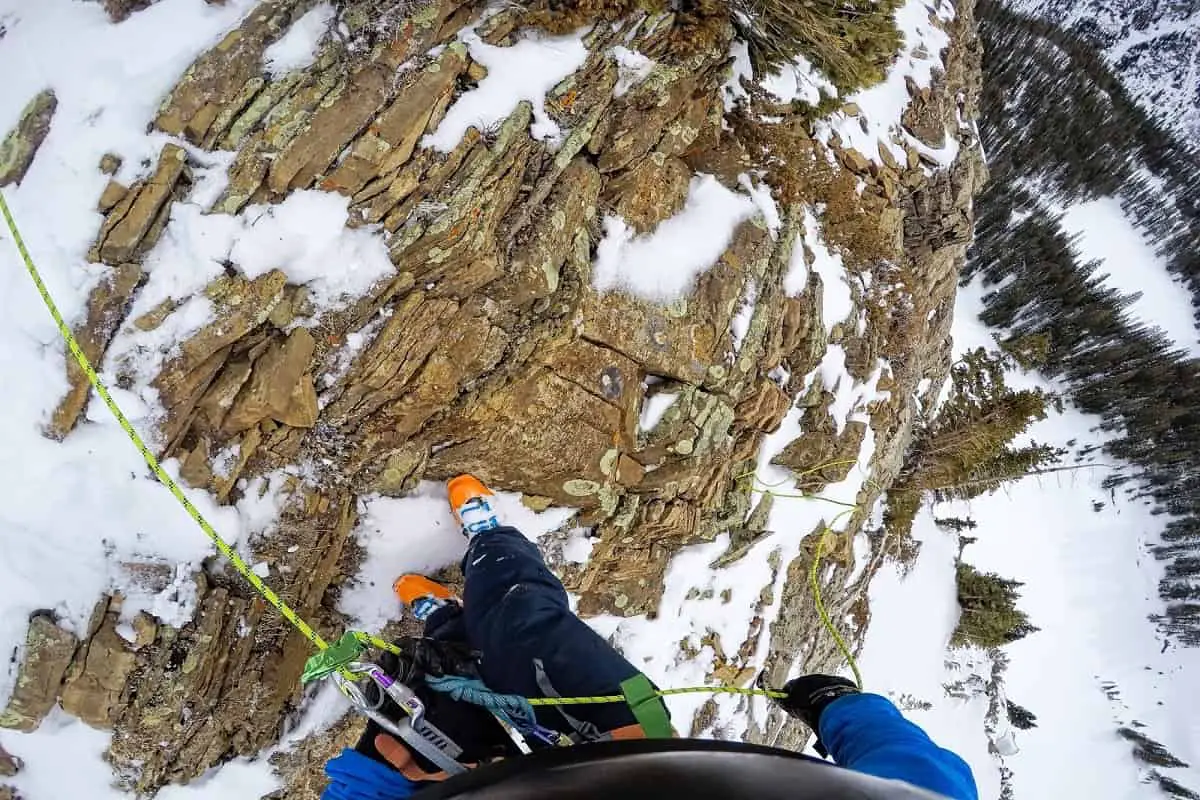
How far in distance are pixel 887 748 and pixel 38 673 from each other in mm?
3691

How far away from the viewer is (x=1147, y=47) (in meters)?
20.7

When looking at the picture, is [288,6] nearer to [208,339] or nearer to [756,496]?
[208,339]

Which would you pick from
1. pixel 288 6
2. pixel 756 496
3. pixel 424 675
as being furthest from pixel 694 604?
pixel 288 6

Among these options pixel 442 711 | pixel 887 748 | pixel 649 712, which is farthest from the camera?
pixel 442 711

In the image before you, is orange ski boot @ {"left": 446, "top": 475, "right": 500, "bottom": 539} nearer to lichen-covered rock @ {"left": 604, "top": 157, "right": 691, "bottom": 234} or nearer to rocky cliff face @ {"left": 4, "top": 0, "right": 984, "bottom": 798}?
rocky cliff face @ {"left": 4, "top": 0, "right": 984, "bottom": 798}

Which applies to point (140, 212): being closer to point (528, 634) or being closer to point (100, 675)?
point (100, 675)

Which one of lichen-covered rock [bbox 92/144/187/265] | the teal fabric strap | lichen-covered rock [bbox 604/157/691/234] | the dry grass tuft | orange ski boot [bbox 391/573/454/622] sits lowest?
the teal fabric strap

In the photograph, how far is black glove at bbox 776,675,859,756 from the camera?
107 inches

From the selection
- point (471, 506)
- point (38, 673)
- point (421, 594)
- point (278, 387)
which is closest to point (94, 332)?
point (278, 387)

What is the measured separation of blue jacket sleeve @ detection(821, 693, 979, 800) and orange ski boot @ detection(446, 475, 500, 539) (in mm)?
2105

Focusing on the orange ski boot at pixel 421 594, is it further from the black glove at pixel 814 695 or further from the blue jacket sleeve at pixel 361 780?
the black glove at pixel 814 695

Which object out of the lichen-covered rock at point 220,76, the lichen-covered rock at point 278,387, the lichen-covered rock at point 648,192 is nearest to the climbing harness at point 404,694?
the lichen-covered rock at point 278,387

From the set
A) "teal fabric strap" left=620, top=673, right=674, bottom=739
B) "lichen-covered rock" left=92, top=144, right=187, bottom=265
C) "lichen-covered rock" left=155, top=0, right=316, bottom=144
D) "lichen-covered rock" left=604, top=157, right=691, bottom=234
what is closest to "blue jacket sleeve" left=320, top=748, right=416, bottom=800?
"teal fabric strap" left=620, top=673, right=674, bottom=739

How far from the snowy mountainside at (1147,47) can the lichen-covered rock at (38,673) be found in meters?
28.7
